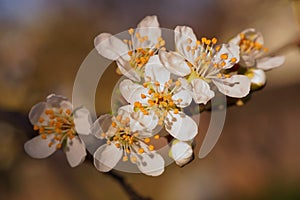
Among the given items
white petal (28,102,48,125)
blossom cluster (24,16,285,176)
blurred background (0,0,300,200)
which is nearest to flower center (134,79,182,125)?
blossom cluster (24,16,285,176)

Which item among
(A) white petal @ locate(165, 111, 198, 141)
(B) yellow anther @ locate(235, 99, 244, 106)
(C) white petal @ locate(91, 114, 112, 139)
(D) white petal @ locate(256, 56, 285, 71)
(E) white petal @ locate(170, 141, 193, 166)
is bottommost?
(E) white petal @ locate(170, 141, 193, 166)

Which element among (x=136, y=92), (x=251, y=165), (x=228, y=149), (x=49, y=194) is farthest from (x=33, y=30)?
(x=136, y=92)

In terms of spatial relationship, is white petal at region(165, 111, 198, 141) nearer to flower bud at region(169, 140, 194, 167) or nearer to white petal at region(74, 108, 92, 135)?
flower bud at region(169, 140, 194, 167)

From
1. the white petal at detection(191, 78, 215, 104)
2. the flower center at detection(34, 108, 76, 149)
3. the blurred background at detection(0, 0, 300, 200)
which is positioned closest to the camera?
the white petal at detection(191, 78, 215, 104)

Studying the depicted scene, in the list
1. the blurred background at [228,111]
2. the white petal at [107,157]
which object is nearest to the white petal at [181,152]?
the white petal at [107,157]

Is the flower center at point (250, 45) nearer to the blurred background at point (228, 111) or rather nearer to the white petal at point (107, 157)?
the white petal at point (107, 157)

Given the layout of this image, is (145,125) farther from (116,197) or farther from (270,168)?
(270,168)

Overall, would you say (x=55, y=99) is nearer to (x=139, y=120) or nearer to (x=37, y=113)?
(x=37, y=113)

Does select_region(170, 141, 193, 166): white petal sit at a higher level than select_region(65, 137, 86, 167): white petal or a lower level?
higher
